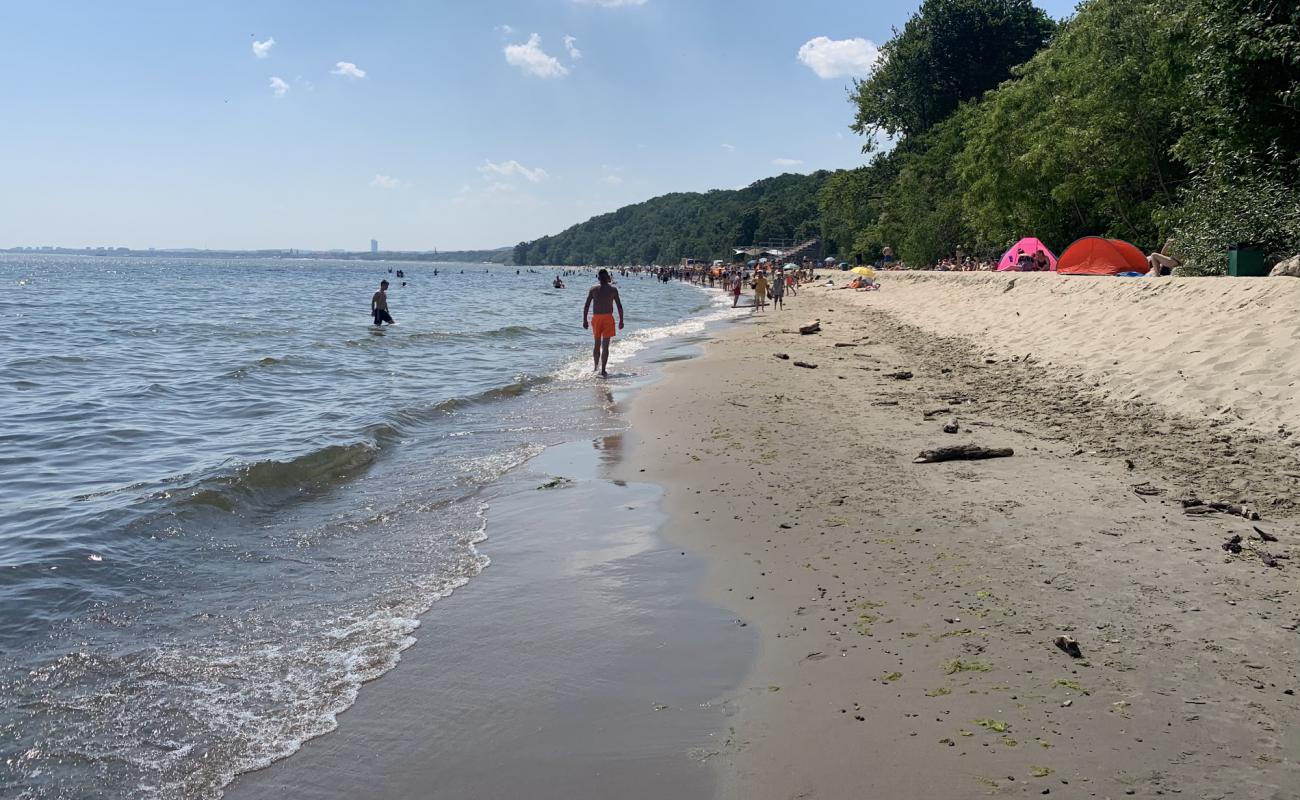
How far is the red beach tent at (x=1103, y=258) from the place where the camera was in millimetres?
20016

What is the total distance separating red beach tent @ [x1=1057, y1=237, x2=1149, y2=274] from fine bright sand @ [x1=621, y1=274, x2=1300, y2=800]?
9.19 metres

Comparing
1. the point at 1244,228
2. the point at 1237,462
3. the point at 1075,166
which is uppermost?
the point at 1075,166

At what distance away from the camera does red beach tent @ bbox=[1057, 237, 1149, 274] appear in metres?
20.0

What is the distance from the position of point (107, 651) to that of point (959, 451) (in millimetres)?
6231

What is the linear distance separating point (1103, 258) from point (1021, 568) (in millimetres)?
18318

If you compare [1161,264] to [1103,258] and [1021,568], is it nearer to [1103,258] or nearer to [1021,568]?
[1103,258]

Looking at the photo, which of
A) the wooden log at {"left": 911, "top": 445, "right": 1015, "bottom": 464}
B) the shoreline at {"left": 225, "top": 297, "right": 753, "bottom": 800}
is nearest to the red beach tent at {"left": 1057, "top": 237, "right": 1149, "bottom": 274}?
the wooden log at {"left": 911, "top": 445, "right": 1015, "bottom": 464}

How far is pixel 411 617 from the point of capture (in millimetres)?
4750

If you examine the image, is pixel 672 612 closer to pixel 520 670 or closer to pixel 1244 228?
pixel 520 670

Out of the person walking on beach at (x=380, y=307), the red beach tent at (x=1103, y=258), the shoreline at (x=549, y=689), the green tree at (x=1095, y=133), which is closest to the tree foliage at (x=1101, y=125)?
the green tree at (x=1095, y=133)

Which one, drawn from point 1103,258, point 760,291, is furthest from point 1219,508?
point 760,291

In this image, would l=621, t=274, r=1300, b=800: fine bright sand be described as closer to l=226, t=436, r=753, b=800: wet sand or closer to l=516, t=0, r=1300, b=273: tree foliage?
l=226, t=436, r=753, b=800: wet sand

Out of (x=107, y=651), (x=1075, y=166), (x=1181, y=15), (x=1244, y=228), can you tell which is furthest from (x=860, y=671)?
(x=1075, y=166)

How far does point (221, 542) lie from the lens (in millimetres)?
6336
